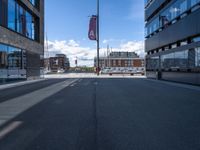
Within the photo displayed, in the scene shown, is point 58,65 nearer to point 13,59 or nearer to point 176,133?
point 13,59

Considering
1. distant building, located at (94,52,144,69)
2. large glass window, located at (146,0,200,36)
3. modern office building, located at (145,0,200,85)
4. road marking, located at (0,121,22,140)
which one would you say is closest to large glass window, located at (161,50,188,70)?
modern office building, located at (145,0,200,85)

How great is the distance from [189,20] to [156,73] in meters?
11.7

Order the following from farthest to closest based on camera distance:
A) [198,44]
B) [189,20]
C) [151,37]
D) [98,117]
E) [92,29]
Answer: [92,29]
[151,37]
[189,20]
[198,44]
[98,117]

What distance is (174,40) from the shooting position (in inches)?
1045

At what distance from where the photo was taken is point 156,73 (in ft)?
108

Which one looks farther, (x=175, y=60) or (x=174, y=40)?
(x=174, y=40)

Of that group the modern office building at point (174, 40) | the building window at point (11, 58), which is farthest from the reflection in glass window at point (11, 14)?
the modern office building at point (174, 40)

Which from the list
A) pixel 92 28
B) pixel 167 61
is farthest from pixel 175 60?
pixel 92 28

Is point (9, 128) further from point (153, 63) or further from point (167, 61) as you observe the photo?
point (153, 63)

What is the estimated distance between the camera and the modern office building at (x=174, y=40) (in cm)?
2144

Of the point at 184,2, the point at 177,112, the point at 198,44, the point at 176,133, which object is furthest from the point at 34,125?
the point at 184,2

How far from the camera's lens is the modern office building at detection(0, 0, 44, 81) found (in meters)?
23.9

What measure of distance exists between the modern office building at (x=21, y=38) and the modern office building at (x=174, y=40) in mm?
16228

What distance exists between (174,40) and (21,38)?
55.4 ft
